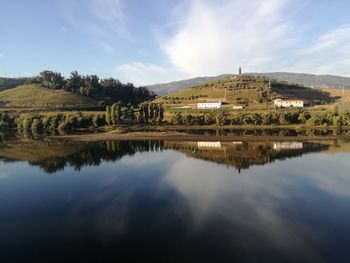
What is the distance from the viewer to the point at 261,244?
31859 mm

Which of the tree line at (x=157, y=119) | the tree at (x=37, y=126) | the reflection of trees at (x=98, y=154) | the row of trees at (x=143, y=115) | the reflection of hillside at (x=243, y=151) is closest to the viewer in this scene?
the reflection of trees at (x=98, y=154)

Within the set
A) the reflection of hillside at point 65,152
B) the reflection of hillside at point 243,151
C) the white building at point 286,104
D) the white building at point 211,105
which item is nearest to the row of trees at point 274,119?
the white building at point 211,105

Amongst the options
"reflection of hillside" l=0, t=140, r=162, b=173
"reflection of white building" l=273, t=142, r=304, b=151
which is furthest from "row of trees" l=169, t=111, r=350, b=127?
"reflection of hillside" l=0, t=140, r=162, b=173

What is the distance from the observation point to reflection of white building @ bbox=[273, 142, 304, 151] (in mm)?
85062

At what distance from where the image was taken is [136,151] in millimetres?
86250

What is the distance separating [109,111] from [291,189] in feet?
310

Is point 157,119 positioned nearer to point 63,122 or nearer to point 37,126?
point 63,122

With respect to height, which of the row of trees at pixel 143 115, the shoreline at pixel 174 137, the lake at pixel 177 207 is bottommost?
the lake at pixel 177 207

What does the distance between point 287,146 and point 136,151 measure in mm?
37146

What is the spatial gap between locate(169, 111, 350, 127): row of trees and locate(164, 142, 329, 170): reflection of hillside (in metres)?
37.5

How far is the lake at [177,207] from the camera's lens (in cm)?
3086

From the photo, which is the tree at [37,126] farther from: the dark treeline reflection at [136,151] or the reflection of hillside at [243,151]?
the reflection of hillside at [243,151]

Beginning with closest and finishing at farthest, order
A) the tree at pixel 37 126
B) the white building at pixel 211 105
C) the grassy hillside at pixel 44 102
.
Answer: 1. the tree at pixel 37 126
2. the white building at pixel 211 105
3. the grassy hillside at pixel 44 102

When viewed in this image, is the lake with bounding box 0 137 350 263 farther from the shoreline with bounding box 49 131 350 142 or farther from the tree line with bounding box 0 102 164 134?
the tree line with bounding box 0 102 164 134
